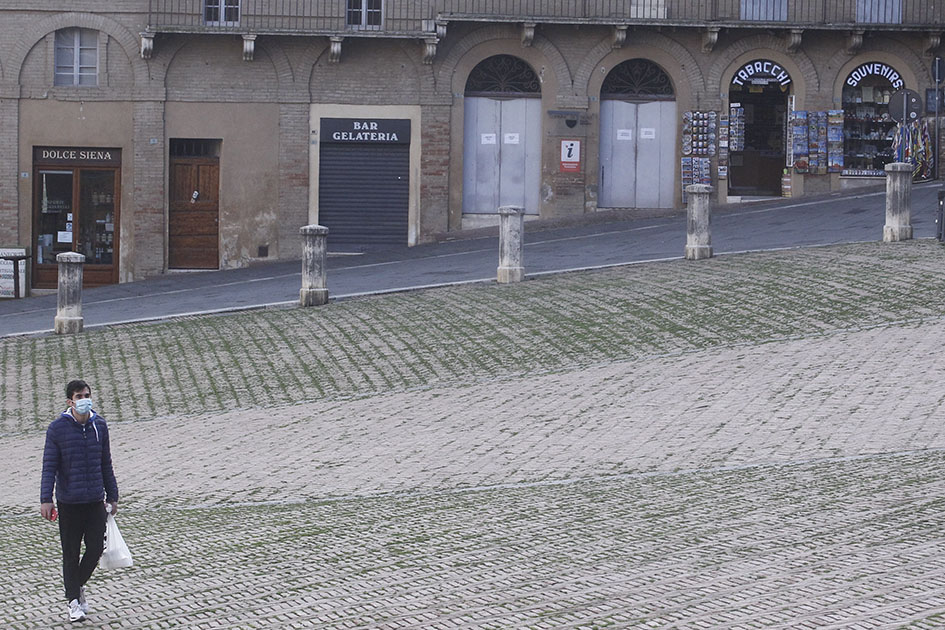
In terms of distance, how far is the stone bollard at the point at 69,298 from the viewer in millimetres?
19547

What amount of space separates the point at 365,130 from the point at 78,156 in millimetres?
5806

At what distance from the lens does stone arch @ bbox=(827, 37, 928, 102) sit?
2995 cm

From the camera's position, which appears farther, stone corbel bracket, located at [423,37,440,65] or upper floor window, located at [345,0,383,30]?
upper floor window, located at [345,0,383,30]

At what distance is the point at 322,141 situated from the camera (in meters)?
29.2

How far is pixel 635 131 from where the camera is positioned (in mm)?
29938

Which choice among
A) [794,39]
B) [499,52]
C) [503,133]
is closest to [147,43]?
[499,52]

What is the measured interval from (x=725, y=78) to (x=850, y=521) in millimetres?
22467

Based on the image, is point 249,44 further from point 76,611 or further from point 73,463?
point 76,611

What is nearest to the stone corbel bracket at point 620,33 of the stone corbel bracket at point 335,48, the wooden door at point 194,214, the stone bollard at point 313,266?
the stone corbel bracket at point 335,48

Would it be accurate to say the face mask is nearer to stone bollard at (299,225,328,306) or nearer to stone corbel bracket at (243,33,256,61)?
stone bollard at (299,225,328,306)

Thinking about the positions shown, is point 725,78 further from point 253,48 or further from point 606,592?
point 606,592

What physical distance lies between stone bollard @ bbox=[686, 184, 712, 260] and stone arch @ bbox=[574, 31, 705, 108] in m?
9.32

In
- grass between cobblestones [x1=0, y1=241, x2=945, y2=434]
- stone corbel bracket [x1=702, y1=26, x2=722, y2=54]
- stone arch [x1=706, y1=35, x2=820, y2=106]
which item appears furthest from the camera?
stone arch [x1=706, y1=35, x2=820, y2=106]

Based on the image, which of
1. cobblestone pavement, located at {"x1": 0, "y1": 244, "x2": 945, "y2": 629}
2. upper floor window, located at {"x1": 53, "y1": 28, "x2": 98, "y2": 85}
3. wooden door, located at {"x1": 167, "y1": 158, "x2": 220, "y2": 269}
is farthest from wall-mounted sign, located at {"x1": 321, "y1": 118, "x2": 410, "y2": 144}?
cobblestone pavement, located at {"x1": 0, "y1": 244, "x2": 945, "y2": 629}
